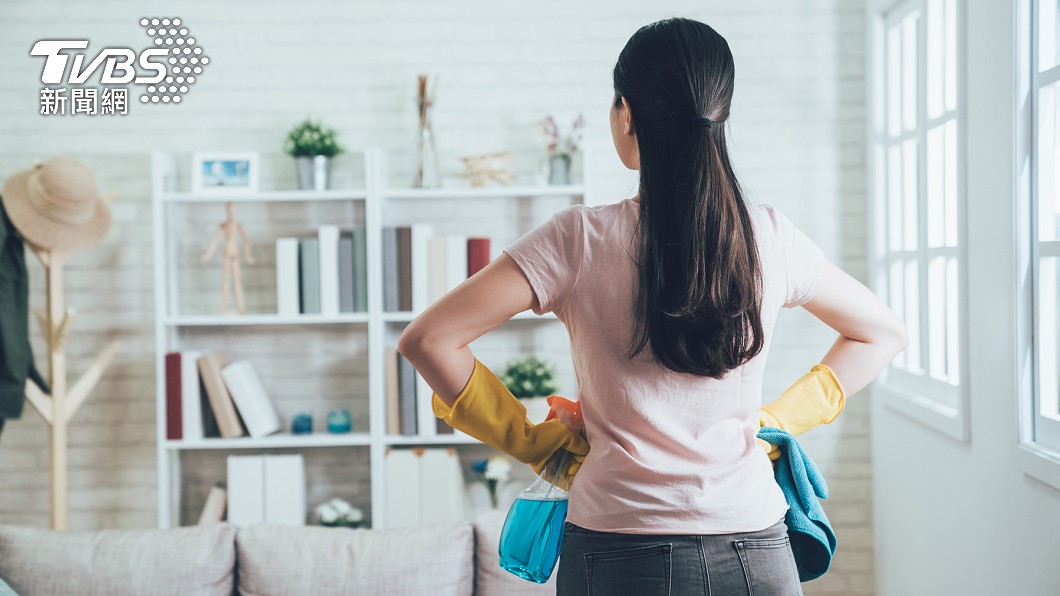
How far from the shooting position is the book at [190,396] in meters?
3.18

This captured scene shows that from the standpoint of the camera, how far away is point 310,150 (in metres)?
3.25

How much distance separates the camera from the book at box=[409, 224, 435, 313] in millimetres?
3209

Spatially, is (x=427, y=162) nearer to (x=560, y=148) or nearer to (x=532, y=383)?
(x=560, y=148)

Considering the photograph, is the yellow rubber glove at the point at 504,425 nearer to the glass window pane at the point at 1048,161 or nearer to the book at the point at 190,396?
the glass window pane at the point at 1048,161

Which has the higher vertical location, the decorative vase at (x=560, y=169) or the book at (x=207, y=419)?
the decorative vase at (x=560, y=169)

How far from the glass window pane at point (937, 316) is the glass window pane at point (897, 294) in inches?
11.1

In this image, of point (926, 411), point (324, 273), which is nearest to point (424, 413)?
point (324, 273)

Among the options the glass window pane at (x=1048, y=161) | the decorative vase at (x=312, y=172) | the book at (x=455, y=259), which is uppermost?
the decorative vase at (x=312, y=172)

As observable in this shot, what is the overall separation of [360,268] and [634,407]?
2233 mm

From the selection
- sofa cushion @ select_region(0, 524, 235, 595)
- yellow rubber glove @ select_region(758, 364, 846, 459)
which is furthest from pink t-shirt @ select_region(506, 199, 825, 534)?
sofa cushion @ select_region(0, 524, 235, 595)

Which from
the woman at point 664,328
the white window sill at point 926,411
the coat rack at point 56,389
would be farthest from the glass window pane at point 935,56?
the coat rack at point 56,389

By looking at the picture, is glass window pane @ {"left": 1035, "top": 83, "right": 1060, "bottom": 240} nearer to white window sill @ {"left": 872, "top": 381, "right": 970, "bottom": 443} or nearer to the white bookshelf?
white window sill @ {"left": 872, "top": 381, "right": 970, "bottom": 443}

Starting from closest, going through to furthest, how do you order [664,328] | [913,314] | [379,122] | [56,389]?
[664,328] < [913,314] < [56,389] < [379,122]

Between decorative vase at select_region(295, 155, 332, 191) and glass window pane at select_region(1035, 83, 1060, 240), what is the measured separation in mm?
2338
